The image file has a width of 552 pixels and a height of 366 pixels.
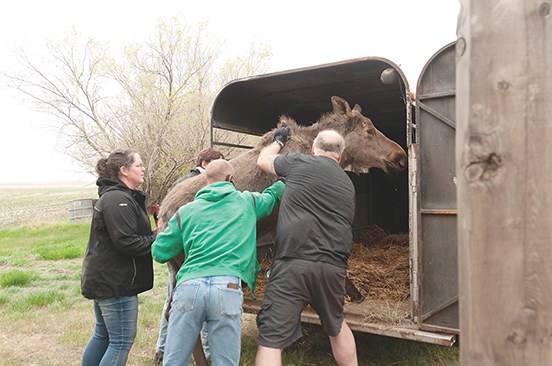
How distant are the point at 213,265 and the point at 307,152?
2.49 meters

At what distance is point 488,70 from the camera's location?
4.98 feet

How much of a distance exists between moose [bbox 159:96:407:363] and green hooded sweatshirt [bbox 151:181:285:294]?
3.89 feet

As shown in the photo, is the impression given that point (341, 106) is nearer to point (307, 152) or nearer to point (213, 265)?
point (307, 152)

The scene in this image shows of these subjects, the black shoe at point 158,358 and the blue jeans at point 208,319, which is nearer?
the blue jeans at point 208,319

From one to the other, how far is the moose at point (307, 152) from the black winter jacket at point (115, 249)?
0.76 meters

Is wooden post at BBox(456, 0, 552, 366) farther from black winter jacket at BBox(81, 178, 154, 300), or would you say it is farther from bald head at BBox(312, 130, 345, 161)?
black winter jacket at BBox(81, 178, 154, 300)

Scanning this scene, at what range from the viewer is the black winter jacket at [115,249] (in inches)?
161

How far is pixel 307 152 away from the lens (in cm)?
564

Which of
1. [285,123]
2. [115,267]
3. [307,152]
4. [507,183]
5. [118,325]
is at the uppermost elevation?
[285,123]

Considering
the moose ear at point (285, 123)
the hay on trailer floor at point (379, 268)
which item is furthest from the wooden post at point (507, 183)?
the hay on trailer floor at point (379, 268)

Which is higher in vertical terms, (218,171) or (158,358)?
(218,171)

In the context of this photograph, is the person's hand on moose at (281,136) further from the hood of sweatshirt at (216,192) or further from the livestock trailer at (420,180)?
the hood of sweatshirt at (216,192)

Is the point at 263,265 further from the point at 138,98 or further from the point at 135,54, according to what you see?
the point at 135,54

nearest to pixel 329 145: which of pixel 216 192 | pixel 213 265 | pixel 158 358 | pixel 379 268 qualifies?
pixel 216 192
